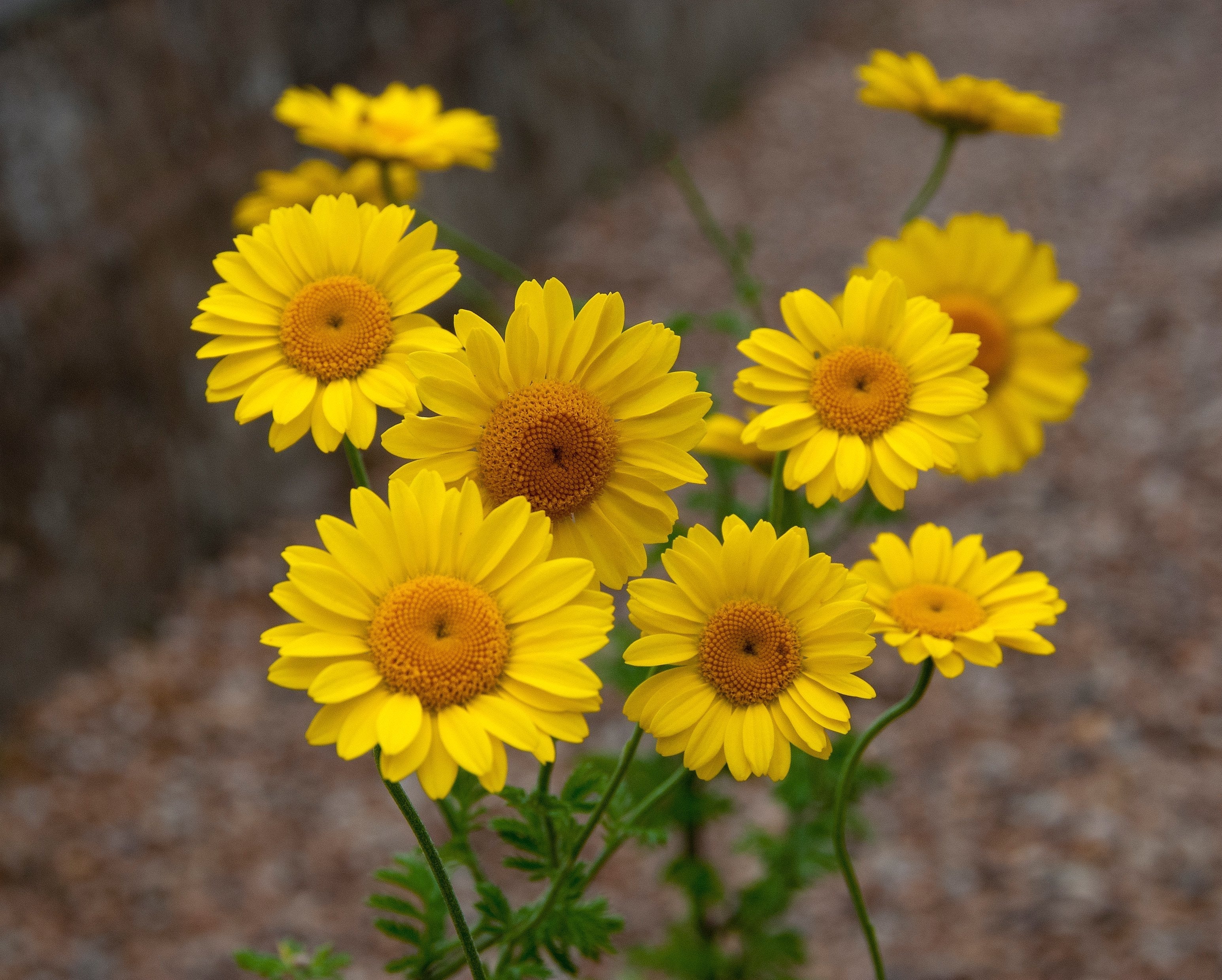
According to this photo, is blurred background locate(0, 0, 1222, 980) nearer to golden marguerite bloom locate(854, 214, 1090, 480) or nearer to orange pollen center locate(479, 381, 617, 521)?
golden marguerite bloom locate(854, 214, 1090, 480)

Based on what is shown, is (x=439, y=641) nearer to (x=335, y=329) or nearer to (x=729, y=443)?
(x=335, y=329)

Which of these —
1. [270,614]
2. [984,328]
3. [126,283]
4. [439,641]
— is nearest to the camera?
[439,641]

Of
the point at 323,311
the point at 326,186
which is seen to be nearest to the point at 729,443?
the point at 323,311

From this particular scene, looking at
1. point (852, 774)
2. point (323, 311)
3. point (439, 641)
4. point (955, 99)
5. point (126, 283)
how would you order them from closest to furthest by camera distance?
1. point (439, 641)
2. point (323, 311)
3. point (852, 774)
4. point (955, 99)
5. point (126, 283)

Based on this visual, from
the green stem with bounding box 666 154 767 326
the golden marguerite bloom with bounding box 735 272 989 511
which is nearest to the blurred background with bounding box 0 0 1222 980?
the green stem with bounding box 666 154 767 326

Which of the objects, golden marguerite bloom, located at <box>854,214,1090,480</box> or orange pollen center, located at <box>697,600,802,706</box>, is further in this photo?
golden marguerite bloom, located at <box>854,214,1090,480</box>
